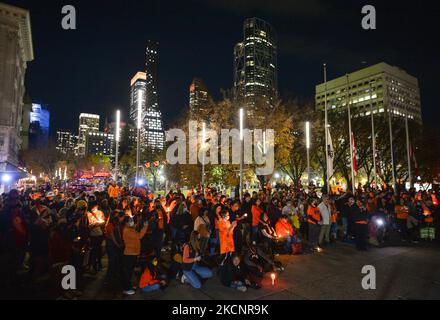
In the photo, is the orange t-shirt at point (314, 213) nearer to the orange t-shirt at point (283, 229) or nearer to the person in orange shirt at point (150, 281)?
the orange t-shirt at point (283, 229)

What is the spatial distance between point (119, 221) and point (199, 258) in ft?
7.71

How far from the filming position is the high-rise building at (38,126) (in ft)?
404

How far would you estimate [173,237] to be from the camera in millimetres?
11438

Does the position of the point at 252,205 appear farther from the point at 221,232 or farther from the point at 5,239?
the point at 5,239

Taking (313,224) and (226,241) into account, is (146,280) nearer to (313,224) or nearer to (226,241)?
(226,241)

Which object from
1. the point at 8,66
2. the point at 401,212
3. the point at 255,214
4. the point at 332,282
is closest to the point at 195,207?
the point at 255,214

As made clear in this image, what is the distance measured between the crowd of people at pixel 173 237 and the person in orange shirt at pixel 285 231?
4cm

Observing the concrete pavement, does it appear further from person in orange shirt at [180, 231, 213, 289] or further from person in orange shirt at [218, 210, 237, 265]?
person in orange shirt at [218, 210, 237, 265]

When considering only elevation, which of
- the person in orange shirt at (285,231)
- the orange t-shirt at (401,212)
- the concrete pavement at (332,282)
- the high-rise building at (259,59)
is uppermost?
the high-rise building at (259,59)

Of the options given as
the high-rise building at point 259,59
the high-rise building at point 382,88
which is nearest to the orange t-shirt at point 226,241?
the high-rise building at point 259,59
